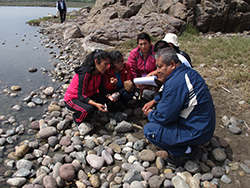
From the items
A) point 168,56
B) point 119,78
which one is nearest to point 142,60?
point 119,78

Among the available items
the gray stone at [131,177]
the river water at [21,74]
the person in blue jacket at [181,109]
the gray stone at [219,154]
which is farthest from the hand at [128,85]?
the river water at [21,74]

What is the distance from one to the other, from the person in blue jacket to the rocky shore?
0.42 m

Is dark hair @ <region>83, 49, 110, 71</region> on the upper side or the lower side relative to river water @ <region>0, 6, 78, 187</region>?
upper

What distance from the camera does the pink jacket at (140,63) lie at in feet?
14.4

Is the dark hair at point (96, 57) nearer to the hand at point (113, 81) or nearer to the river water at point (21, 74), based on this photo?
the hand at point (113, 81)

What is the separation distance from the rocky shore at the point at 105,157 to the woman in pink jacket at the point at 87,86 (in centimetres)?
29

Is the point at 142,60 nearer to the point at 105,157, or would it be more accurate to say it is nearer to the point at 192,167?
the point at 105,157

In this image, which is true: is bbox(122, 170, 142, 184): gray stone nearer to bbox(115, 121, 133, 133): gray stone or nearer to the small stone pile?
the small stone pile

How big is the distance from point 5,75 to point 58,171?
18.2 feet

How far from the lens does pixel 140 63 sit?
446 cm

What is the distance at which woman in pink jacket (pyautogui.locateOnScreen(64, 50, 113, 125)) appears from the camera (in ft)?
11.9

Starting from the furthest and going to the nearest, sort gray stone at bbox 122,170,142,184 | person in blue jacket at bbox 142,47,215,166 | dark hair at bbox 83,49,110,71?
dark hair at bbox 83,49,110,71, gray stone at bbox 122,170,142,184, person in blue jacket at bbox 142,47,215,166

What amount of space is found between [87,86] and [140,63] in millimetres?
1393

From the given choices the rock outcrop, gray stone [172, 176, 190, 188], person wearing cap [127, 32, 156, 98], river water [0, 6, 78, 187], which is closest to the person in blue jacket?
gray stone [172, 176, 190, 188]
